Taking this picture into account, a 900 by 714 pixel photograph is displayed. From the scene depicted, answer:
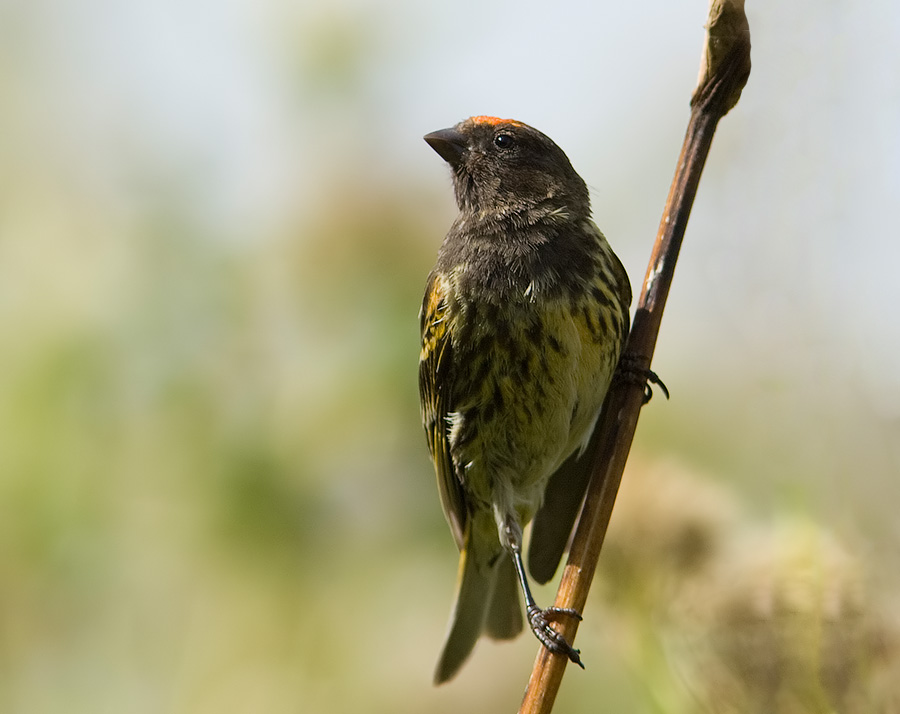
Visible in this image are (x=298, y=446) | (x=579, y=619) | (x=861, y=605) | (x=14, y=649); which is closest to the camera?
(x=861, y=605)

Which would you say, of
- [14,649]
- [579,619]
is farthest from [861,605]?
[14,649]

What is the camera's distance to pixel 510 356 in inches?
123

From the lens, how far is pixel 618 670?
3062 mm

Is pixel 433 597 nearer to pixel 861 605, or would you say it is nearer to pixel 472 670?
pixel 472 670

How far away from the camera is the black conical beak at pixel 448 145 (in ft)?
11.5

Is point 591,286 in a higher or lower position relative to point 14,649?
higher

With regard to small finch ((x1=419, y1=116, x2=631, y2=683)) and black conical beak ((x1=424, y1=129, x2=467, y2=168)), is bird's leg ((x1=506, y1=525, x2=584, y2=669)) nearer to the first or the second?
small finch ((x1=419, y1=116, x2=631, y2=683))

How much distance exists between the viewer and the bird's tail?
3.53 meters

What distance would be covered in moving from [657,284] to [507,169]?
1125 millimetres

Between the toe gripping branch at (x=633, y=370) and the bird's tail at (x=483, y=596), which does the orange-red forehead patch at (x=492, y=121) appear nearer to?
the toe gripping branch at (x=633, y=370)

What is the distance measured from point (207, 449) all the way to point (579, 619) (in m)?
1.48

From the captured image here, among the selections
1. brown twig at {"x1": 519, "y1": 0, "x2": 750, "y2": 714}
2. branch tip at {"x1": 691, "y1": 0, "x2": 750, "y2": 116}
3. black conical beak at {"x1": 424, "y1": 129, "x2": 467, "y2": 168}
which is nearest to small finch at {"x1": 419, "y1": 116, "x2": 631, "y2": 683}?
black conical beak at {"x1": 424, "y1": 129, "x2": 467, "y2": 168}

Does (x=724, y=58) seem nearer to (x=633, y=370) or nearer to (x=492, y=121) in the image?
(x=633, y=370)

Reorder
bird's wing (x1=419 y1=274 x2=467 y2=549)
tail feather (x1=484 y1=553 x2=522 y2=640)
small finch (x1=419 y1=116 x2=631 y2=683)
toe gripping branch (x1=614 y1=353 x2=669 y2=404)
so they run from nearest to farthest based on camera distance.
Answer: toe gripping branch (x1=614 y1=353 x2=669 y2=404), small finch (x1=419 y1=116 x2=631 y2=683), bird's wing (x1=419 y1=274 x2=467 y2=549), tail feather (x1=484 y1=553 x2=522 y2=640)
